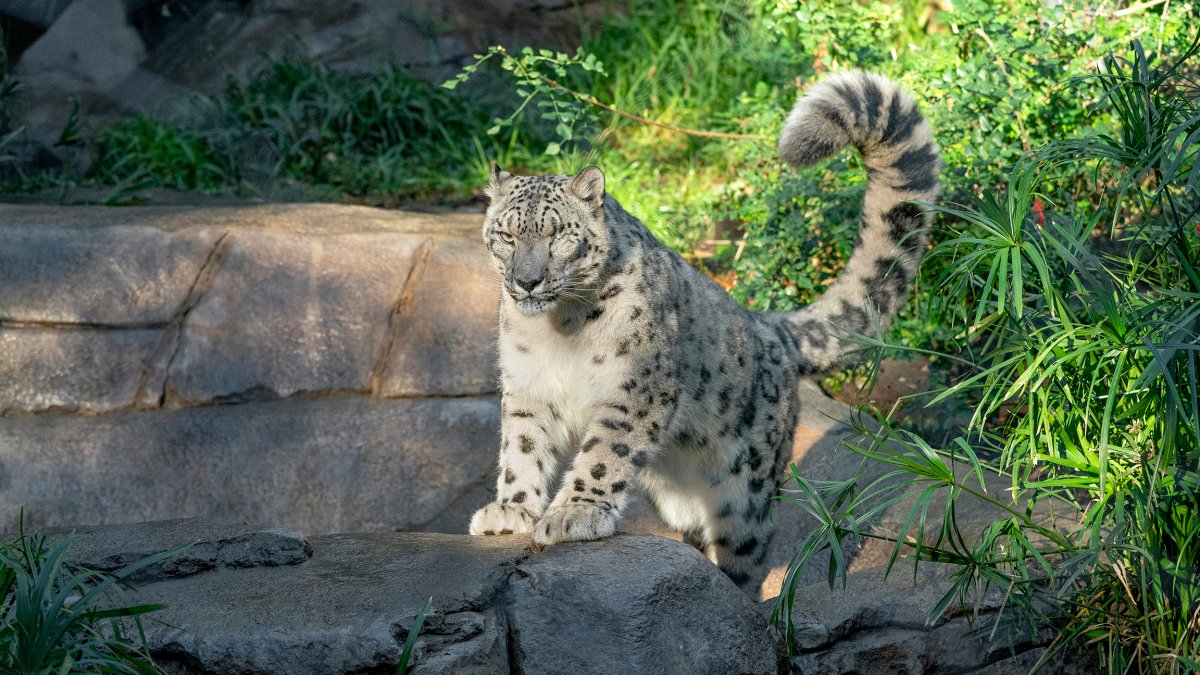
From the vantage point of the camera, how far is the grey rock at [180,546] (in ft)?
13.5

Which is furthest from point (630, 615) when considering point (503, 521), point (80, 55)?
point (80, 55)

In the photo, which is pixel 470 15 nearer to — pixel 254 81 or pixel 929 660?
pixel 254 81

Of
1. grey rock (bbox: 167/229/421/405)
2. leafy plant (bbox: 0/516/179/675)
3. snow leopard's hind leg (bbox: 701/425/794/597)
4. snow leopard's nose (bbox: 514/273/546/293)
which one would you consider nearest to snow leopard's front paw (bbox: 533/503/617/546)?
snow leopard's nose (bbox: 514/273/546/293)

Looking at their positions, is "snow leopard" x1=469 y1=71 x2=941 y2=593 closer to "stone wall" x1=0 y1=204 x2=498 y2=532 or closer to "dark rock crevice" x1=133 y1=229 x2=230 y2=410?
"stone wall" x1=0 y1=204 x2=498 y2=532

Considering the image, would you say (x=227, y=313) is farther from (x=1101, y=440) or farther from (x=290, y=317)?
(x=1101, y=440)

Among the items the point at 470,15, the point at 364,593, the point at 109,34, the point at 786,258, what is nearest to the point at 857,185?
the point at 786,258

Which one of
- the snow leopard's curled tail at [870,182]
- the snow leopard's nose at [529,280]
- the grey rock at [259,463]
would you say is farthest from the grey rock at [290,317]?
the snow leopard's nose at [529,280]

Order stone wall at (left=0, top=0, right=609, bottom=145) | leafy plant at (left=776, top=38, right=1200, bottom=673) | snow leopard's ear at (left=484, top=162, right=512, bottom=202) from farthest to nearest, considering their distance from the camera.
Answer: stone wall at (left=0, top=0, right=609, bottom=145)
snow leopard's ear at (left=484, top=162, right=512, bottom=202)
leafy plant at (left=776, top=38, right=1200, bottom=673)

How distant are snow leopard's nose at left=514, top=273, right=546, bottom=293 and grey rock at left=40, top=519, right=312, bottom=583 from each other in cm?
116

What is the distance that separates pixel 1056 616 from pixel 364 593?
2350 millimetres

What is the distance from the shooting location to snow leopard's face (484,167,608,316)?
4.61 meters

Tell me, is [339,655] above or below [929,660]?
above

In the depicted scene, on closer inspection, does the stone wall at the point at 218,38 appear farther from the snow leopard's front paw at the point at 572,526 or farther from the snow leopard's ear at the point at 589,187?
the snow leopard's front paw at the point at 572,526

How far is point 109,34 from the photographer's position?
11.3 m
